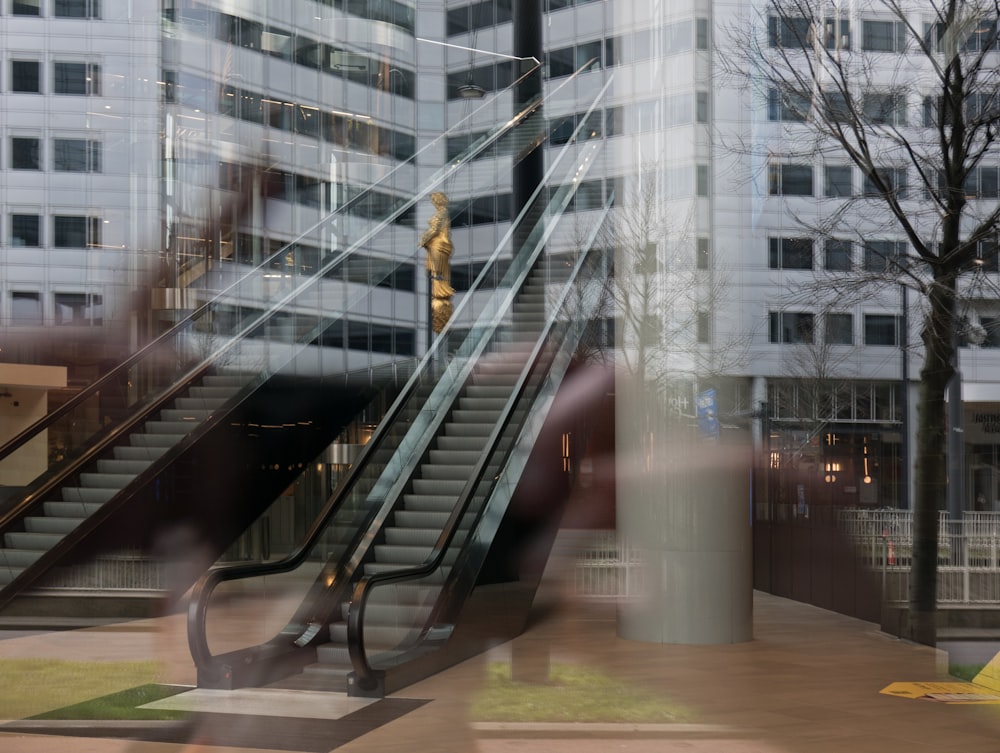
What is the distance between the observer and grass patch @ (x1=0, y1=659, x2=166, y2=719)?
677cm

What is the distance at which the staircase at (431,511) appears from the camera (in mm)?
7621

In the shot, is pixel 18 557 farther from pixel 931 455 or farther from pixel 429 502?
pixel 931 455

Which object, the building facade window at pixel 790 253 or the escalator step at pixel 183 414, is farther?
the escalator step at pixel 183 414

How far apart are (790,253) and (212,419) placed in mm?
6742

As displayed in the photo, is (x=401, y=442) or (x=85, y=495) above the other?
(x=401, y=442)

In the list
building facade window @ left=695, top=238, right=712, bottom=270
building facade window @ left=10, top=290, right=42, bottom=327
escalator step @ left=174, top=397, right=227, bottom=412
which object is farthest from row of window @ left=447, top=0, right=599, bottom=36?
building facade window @ left=695, top=238, right=712, bottom=270

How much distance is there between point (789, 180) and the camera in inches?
351

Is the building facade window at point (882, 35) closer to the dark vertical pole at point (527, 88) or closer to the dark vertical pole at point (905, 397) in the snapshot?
the dark vertical pole at point (905, 397)

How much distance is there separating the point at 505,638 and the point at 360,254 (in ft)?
22.1

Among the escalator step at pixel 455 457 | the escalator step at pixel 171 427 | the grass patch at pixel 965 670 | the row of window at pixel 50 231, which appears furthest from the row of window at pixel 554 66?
the row of window at pixel 50 231

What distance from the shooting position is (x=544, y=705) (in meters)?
6.54

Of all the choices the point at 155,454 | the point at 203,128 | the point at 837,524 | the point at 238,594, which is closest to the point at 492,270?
the point at 155,454

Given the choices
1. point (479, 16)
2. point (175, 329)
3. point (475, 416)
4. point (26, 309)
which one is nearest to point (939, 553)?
point (475, 416)

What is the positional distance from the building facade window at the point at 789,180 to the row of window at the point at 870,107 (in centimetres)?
35
